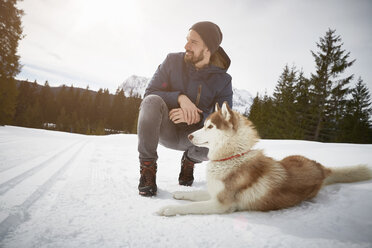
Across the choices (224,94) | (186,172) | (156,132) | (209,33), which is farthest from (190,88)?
(186,172)

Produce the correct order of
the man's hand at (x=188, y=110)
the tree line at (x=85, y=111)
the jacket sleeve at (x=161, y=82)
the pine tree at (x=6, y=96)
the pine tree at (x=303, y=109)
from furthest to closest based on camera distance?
the tree line at (x=85, y=111), the pine tree at (x=303, y=109), the pine tree at (x=6, y=96), the jacket sleeve at (x=161, y=82), the man's hand at (x=188, y=110)

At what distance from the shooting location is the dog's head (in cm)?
205

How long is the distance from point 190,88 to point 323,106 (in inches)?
885

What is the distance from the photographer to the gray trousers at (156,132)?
2246 millimetres

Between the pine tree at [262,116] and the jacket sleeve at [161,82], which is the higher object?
the pine tree at [262,116]

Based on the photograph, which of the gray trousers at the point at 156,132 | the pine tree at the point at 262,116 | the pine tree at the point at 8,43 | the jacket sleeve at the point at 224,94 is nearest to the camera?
the gray trousers at the point at 156,132

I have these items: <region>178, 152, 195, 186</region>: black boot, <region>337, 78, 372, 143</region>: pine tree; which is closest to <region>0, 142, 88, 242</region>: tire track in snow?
<region>178, 152, 195, 186</region>: black boot

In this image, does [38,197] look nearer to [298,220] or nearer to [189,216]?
[189,216]

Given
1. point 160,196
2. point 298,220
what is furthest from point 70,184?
point 298,220

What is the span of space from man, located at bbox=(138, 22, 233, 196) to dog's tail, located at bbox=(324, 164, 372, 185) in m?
1.59

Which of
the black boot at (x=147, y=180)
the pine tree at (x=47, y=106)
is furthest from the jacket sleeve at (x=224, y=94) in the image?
the pine tree at (x=47, y=106)

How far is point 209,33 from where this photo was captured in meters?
2.86

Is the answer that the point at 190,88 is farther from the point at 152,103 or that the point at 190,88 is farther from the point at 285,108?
the point at 285,108

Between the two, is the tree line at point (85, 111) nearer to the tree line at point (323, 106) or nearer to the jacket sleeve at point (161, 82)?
the tree line at point (323, 106)
